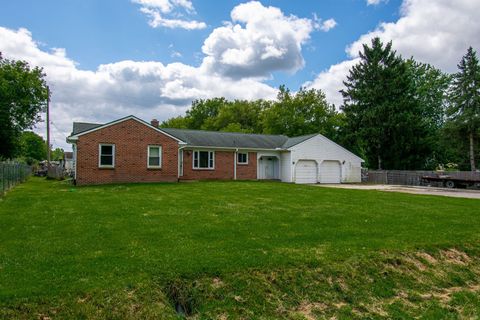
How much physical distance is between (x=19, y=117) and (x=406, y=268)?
1469 inches

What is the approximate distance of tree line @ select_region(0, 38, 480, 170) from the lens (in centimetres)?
3394

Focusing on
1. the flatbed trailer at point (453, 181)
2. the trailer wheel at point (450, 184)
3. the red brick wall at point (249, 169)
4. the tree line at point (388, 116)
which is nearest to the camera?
the flatbed trailer at point (453, 181)

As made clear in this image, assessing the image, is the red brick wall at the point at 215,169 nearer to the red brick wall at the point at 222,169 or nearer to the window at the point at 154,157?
the red brick wall at the point at 222,169

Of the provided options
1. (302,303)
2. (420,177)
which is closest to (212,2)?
(302,303)

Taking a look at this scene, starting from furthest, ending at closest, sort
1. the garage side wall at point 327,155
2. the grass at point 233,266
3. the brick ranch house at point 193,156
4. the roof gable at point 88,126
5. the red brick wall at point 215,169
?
the garage side wall at point 327,155 → the red brick wall at point 215,169 → the brick ranch house at point 193,156 → the roof gable at point 88,126 → the grass at point 233,266

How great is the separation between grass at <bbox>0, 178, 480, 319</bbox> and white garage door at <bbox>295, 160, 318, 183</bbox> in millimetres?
17437

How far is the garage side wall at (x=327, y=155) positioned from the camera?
27.0 meters

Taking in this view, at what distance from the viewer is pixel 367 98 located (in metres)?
38.8

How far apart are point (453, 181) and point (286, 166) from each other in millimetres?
12126

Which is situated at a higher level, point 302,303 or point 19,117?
point 19,117

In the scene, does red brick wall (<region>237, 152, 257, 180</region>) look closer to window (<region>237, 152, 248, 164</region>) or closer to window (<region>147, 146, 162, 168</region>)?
window (<region>237, 152, 248, 164</region>)

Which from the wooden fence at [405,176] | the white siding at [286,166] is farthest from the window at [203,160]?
the wooden fence at [405,176]

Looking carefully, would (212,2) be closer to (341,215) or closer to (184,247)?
(341,215)

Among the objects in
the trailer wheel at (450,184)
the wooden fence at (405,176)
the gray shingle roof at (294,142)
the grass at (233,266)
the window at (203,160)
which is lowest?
the grass at (233,266)
